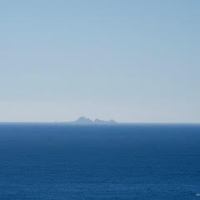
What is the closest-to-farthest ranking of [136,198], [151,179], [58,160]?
[136,198] < [151,179] < [58,160]

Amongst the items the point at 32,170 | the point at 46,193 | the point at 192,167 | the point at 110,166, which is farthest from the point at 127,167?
the point at 46,193

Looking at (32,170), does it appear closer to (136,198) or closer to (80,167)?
(80,167)

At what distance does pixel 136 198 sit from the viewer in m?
91.1

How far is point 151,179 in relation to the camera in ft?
380

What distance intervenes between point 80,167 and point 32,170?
16282 mm

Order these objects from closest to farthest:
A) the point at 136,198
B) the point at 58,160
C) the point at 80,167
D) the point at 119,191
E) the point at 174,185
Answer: the point at 136,198 < the point at 119,191 < the point at 174,185 < the point at 80,167 < the point at 58,160

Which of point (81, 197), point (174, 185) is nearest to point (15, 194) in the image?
point (81, 197)

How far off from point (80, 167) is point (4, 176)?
29.6m

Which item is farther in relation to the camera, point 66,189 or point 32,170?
point 32,170

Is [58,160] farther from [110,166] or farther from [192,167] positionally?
[192,167]

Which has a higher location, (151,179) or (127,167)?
(127,167)

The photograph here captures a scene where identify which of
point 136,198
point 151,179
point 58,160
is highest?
point 58,160

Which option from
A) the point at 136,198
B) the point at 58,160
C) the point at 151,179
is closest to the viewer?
the point at 136,198

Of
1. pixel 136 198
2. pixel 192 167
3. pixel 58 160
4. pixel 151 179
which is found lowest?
pixel 136 198
